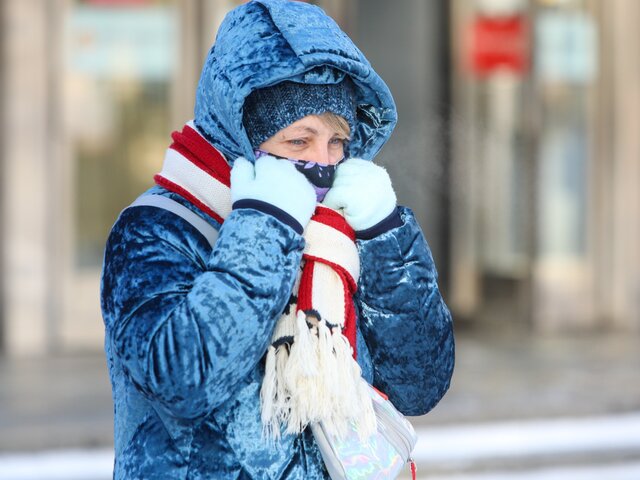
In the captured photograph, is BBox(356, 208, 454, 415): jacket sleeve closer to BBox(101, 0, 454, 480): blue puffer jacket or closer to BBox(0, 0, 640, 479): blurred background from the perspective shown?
BBox(101, 0, 454, 480): blue puffer jacket

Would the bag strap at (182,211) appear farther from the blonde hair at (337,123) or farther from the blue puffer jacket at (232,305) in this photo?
the blonde hair at (337,123)

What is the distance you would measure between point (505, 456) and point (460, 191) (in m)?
5.28

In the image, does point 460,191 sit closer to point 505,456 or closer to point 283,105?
point 505,456

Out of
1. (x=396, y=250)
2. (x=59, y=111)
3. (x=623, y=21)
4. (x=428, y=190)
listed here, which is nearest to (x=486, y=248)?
(x=428, y=190)

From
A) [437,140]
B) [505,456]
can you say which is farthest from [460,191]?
[505,456]

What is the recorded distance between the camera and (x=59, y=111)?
7.31 meters

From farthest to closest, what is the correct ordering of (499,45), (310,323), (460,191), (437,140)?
1. (437,140)
2. (460,191)
3. (499,45)
4. (310,323)

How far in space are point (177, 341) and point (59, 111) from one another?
6210 millimetres

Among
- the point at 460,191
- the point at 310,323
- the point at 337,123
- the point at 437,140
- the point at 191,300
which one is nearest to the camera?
the point at 191,300

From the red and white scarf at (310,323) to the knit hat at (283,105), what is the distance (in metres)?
0.09

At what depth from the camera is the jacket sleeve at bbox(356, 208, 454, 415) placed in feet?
5.70

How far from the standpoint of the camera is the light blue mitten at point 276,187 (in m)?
1.59

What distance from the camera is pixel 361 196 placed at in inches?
66.2

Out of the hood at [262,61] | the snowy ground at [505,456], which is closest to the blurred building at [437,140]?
the snowy ground at [505,456]
